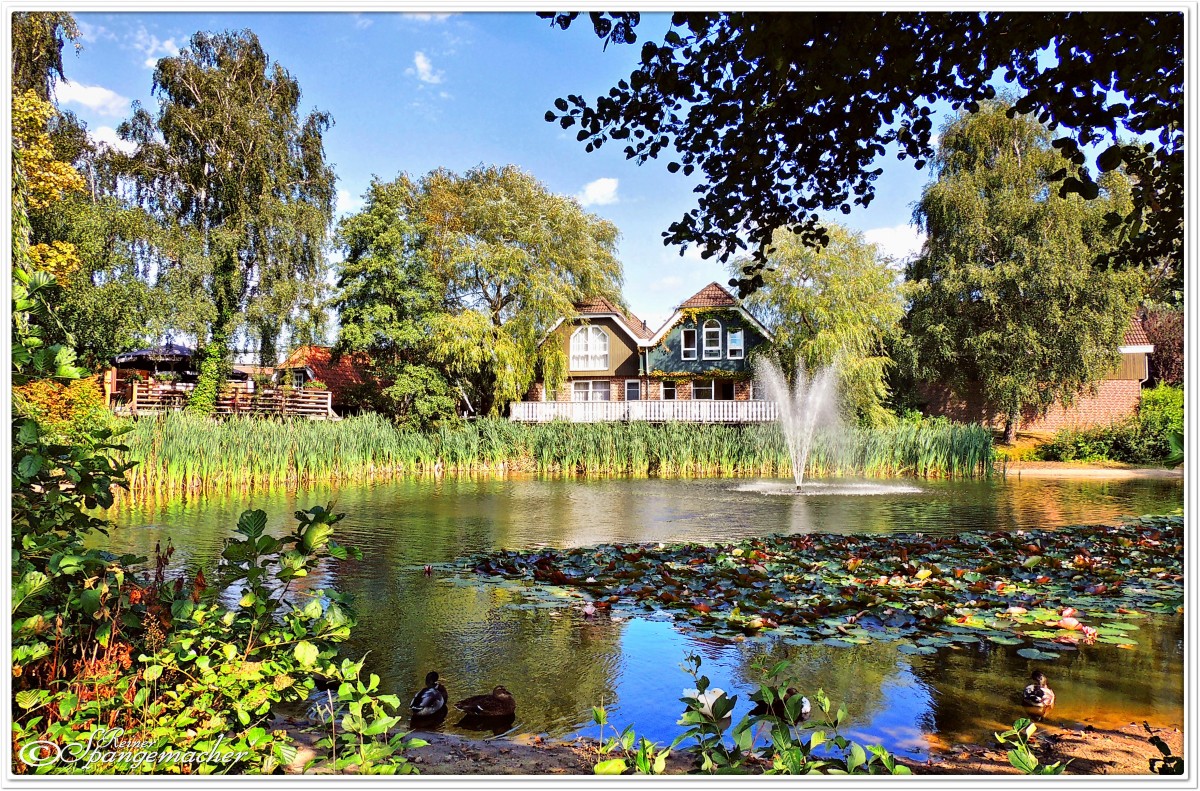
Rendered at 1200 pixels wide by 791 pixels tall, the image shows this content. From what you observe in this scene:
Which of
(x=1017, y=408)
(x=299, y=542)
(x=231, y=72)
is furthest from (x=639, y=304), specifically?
(x=299, y=542)

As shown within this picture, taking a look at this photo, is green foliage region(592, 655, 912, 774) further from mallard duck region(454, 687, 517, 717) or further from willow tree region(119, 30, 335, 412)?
willow tree region(119, 30, 335, 412)

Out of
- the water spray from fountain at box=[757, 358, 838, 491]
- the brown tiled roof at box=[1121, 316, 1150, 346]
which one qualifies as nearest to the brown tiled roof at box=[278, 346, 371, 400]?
the water spray from fountain at box=[757, 358, 838, 491]

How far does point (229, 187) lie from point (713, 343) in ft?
65.6

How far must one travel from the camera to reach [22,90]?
1984cm

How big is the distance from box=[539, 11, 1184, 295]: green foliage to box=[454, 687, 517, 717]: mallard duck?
2.77 m

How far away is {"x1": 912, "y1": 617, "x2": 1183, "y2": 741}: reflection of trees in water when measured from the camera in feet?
12.9

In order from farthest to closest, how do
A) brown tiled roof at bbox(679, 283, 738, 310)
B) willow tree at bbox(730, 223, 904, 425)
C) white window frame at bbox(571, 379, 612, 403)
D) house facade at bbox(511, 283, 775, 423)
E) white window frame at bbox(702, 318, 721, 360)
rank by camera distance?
1. white window frame at bbox(571, 379, 612, 403)
2. white window frame at bbox(702, 318, 721, 360)
3. brown tiled roof at bbox(679, 283, 738, 310)
4. house facade at bbox(511, 283, 775, 423)
5. willow tree at bbox(730, 223, 904, 425)

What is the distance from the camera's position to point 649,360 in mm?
36188

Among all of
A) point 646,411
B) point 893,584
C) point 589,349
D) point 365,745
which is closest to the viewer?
point 365,745

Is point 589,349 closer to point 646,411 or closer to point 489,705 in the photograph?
point 646,411

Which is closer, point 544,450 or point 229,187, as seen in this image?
point 544,450

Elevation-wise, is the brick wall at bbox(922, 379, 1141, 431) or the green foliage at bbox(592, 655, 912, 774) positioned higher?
the brick wall at bbox(922, 379, 1141, 431)

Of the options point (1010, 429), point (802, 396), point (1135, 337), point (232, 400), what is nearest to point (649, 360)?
point (802, 396)

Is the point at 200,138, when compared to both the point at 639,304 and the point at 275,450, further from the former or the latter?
the point at 639,304
